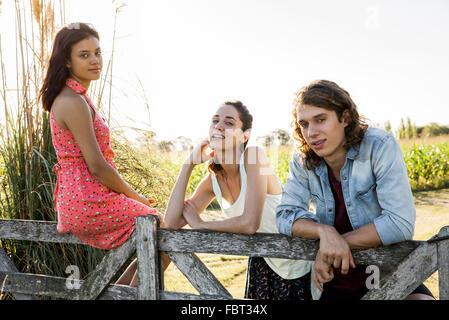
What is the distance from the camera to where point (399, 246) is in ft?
6.29

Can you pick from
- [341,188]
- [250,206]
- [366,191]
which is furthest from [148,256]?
[366,191]

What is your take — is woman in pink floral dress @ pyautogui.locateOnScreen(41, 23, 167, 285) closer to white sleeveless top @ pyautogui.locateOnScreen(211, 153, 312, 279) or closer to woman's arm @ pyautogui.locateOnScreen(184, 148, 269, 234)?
woman's arm @ pyautogui.locateOnScreen(184, 148, 269, 234)

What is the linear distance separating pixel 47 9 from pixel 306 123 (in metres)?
2.56

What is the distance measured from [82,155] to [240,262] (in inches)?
137

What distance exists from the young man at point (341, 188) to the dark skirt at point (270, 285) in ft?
0.55

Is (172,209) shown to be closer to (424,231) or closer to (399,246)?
(399,246)

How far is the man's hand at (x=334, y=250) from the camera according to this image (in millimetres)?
1873

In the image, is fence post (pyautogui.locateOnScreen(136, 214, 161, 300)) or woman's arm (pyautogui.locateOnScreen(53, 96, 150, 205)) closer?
fence post (pyautogui.locateOnScreen(136, 214, 161, 300))

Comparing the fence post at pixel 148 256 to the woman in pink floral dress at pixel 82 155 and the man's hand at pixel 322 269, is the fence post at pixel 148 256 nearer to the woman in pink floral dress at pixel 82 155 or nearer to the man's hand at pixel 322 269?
the woman in pink floral dress at pixel 82 155

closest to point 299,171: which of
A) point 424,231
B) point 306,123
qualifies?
point 306,123

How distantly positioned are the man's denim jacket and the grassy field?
2.24 meters

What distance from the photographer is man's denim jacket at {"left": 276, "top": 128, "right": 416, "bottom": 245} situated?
190cm

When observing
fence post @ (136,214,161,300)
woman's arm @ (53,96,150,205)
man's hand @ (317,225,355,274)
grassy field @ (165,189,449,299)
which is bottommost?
grassy field @ (165,189,449,299)

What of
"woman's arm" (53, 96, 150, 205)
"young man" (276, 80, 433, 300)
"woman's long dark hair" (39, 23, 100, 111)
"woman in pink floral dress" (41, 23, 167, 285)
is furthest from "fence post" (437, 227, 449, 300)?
"woman's long dark hair" (39, 23, 100, 111)
